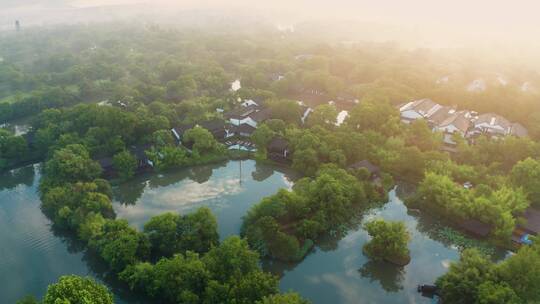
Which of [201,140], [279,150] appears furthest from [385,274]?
[201,140]

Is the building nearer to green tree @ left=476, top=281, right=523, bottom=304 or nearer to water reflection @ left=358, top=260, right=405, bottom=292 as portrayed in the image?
water reflection @ left=358, top=260, right=405, bottom=292

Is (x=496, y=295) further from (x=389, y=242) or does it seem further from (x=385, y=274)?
(x=385, y=274)

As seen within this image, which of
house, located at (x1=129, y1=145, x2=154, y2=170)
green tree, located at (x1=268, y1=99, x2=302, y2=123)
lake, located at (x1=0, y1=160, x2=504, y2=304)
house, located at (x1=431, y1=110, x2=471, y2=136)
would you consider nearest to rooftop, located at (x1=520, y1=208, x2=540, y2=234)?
lake, located at (x1=0, y1=160, x2=504, y2=304)

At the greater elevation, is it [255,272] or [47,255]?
[255,272]

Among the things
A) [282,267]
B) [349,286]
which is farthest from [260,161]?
[349,286]

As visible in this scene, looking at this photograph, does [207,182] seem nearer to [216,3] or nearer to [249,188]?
[249,188]
